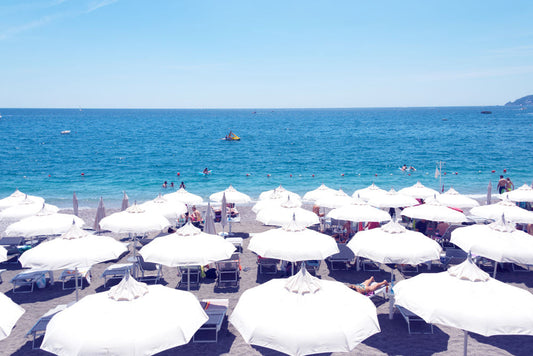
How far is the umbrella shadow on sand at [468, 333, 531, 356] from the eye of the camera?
7350mm

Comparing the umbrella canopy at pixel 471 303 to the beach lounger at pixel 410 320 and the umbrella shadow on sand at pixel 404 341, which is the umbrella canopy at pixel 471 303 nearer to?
the umbrella shadow on sand at pixel 404 341

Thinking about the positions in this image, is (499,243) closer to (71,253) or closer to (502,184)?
(71,253)

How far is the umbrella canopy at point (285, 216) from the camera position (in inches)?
458

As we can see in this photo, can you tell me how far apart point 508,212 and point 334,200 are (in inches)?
240

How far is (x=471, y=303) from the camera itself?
5.26 meters

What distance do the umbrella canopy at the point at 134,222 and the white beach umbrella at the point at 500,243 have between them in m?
8.60

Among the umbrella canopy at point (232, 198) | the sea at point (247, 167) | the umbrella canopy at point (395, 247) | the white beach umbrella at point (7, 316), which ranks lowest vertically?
the sea at point (247, 167)

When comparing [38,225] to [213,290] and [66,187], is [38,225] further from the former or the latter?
[66,187]

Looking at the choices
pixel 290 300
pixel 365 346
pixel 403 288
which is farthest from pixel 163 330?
pixel 365 346

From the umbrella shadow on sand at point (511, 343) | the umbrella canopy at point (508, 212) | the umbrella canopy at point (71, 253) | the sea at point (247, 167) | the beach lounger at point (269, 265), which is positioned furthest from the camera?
the sea at point (247, 167)

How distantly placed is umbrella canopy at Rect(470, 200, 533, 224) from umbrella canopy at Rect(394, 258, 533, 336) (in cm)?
726

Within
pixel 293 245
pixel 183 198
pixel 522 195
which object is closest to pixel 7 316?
pixel 293 245

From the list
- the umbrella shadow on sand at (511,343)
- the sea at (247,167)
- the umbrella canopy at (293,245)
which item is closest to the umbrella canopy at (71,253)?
the umbrella canopy at (293,245)

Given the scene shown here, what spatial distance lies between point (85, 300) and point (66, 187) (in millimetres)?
31798
